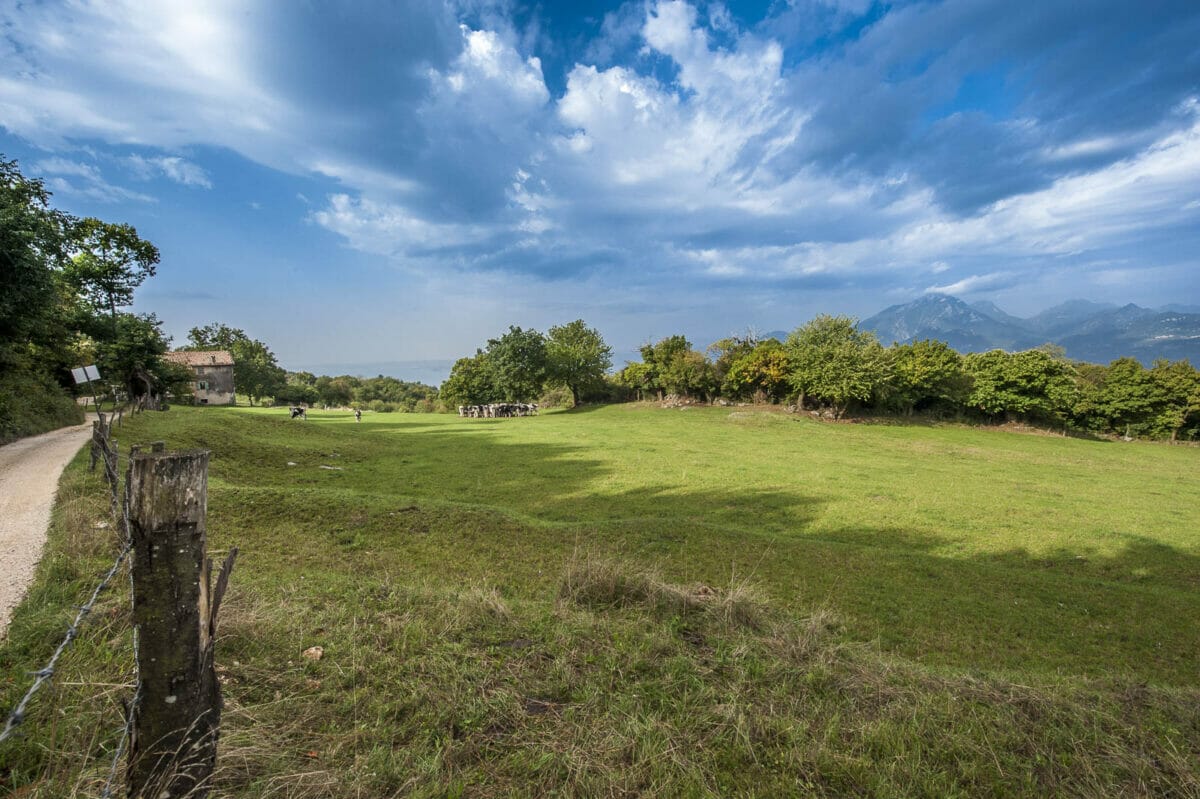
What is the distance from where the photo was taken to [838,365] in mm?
42375

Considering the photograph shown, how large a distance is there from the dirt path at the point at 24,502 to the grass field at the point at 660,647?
0.29 m

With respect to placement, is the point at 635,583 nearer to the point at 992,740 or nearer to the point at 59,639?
the point at 992,740

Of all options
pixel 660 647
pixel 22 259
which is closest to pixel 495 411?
pixel 22 259

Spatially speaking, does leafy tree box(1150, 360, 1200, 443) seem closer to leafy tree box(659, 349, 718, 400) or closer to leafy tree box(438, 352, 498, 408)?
Result: leafy tree box(659, 349, 718, 400)

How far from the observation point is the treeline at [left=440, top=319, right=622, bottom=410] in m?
51.8

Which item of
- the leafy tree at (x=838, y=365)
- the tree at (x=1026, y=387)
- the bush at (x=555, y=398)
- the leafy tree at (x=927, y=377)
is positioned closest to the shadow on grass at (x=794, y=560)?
the leafy tree at (x=838, y=365)

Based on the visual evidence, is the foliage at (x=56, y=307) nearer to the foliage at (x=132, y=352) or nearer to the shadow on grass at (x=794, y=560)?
the foliage at (x=132, y=352)

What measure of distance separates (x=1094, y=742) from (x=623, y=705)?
359 centimetres

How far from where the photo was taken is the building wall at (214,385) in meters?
51.4

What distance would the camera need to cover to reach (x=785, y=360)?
48.2 metres

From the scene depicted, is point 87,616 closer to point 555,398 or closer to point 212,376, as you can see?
point 555,398

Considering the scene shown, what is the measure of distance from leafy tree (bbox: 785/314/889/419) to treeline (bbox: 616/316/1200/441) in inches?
3.7

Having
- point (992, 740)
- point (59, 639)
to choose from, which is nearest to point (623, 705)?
point (992, 740)

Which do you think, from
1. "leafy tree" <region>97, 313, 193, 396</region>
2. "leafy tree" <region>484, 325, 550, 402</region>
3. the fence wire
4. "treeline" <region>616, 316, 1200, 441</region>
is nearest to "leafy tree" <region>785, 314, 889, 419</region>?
"treeline" <region>616, 316, 1200, 441</region>
